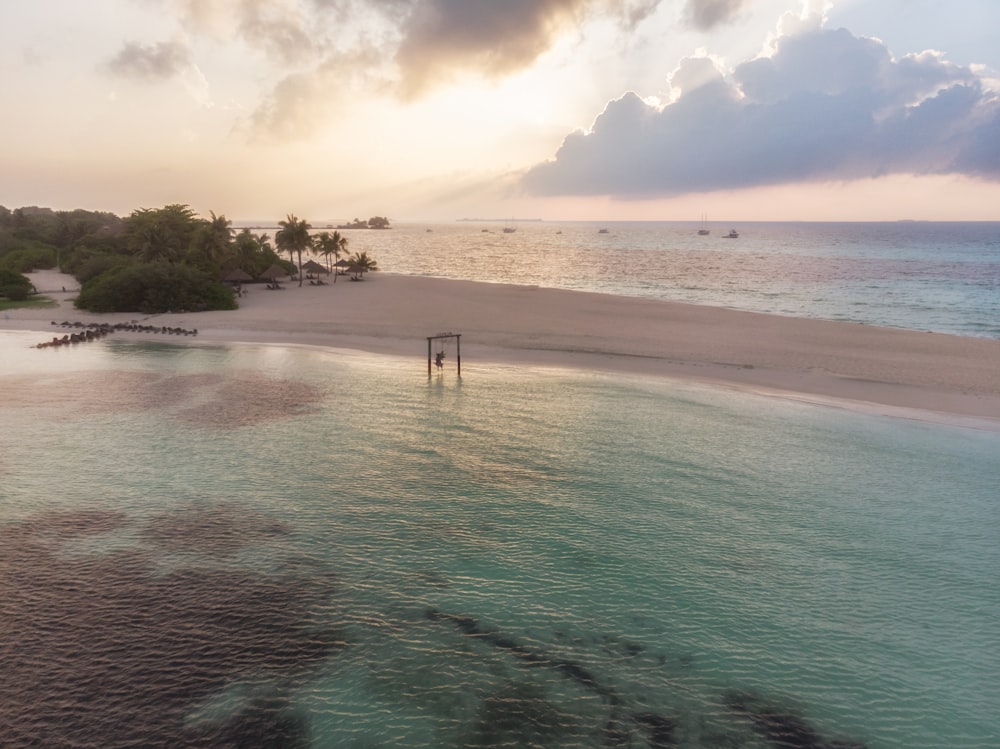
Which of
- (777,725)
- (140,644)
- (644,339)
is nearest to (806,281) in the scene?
(644,339)

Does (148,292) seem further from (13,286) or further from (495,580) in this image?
Result: (495,580)

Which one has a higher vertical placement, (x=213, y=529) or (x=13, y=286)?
(x=13, y=286)

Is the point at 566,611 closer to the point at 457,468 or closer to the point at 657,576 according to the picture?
the point at 657,576

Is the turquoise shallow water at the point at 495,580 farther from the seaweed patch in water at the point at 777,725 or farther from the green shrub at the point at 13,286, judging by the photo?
the green shrub at the point at 13,286

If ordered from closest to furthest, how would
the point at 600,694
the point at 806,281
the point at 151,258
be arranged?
the point at 600,694, the point at 151,258, the point at 806,281

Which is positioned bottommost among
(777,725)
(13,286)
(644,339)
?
(777,725)

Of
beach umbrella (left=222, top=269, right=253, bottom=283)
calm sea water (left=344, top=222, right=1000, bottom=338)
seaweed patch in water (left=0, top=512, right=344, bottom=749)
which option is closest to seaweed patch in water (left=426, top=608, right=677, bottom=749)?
seaweed patch in water (left=0, top=512, right=344, bottom=749)

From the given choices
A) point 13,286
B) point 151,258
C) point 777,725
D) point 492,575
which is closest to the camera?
point 777,725
